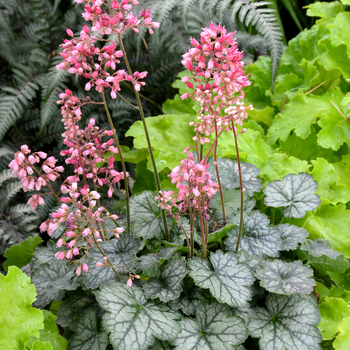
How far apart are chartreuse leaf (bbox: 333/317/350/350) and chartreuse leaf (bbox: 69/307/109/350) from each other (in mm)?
649

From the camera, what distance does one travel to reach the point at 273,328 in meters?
0.94

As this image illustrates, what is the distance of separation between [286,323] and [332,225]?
1.70 ft

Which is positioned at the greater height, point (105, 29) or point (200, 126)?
point (105, 29)

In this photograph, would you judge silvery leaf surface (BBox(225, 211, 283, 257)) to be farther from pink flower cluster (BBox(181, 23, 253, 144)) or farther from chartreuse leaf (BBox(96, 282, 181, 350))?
pink flower cluster (BBox(181, 23, 253, 144))

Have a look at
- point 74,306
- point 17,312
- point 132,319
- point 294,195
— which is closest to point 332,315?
point 294,195

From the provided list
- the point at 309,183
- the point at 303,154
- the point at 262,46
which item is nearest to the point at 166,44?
the point at 262,46

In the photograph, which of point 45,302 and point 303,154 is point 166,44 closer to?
point 303,154

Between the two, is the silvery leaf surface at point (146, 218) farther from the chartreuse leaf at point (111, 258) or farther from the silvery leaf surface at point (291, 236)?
the silvery leaf surface at point (291, 236)

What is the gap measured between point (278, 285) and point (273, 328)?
0.12 meters

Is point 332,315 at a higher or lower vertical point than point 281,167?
lower

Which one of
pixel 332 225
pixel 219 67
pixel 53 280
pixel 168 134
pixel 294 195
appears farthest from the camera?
pixel 168 134

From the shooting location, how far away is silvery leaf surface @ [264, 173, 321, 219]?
1.16 metres

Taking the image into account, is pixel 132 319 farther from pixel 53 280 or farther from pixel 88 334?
pixel 53 280

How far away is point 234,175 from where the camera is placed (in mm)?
1319
